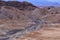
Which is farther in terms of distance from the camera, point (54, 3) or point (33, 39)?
point (54, 3)

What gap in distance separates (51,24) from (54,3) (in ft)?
4.37

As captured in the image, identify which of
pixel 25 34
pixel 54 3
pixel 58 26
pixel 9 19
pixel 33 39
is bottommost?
pixel 33 39

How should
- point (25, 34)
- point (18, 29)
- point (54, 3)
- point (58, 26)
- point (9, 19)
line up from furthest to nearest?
point (54, 3) → point (9, 19) → point (58, 26) → point (18, 29) → point (25, 34)

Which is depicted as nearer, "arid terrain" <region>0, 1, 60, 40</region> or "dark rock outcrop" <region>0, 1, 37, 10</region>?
"arid terrain" <region>0, 1, 60, 40</region>

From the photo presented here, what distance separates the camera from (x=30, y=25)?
8.12 ft

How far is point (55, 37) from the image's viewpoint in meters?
2.10

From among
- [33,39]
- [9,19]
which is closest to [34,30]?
[33,39]

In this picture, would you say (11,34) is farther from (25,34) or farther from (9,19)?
(9,19)

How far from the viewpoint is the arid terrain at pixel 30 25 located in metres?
2.12

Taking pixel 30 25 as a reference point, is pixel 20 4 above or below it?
above

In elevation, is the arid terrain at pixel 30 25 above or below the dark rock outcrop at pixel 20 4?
below

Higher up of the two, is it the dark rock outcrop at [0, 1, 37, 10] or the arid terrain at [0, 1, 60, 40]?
the dark rock outcrop at [0, 1, 37, 10]

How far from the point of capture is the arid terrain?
2121mm

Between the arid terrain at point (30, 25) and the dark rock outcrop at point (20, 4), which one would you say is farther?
the dark rock outcrop at point (20, 4)
